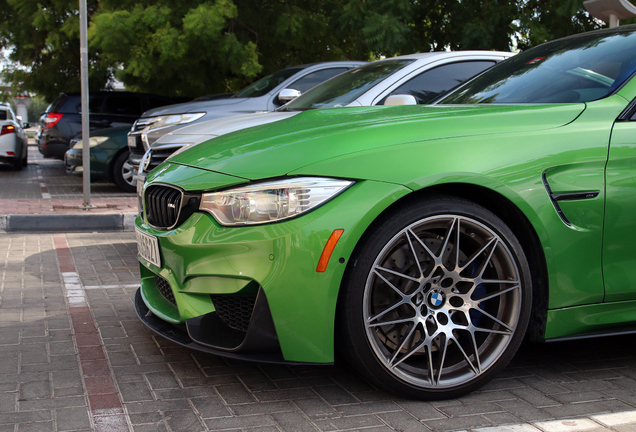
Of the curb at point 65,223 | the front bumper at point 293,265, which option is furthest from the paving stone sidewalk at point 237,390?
the curb at point 65,223

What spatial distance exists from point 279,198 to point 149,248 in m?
0.86

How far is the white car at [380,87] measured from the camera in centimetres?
570

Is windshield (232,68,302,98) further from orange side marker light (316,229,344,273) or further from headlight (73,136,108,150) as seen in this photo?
orange side marker light (316,229,344,273)

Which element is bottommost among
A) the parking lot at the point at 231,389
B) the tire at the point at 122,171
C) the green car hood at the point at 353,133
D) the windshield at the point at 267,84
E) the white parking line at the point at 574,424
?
the parking lot at the point at 231,389

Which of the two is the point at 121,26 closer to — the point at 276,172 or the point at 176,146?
the point at 176,146

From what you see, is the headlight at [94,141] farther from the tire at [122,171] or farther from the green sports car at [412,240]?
the green sports car at [412,240]

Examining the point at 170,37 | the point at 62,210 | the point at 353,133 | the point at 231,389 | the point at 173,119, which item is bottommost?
the point at 231,389

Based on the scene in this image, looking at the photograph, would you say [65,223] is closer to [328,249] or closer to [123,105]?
[328,249]

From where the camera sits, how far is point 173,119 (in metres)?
8.18

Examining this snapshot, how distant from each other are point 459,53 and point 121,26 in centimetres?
784

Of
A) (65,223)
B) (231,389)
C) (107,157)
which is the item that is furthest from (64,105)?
(231,389)

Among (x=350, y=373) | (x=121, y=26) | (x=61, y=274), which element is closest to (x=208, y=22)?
(x=121, y=26)

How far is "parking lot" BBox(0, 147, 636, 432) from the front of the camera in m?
2.56

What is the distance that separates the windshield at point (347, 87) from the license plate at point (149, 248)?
283 cm
